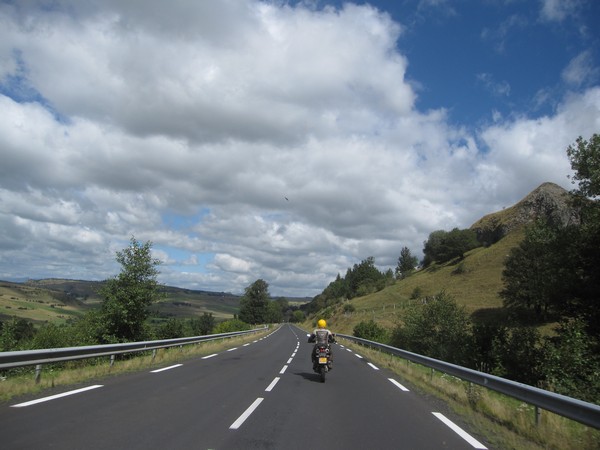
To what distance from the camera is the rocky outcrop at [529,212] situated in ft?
283

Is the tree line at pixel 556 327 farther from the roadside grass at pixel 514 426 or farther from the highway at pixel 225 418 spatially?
the highway at pixel 225 418

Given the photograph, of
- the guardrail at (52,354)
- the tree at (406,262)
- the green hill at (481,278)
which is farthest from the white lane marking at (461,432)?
the tree at (406,262)

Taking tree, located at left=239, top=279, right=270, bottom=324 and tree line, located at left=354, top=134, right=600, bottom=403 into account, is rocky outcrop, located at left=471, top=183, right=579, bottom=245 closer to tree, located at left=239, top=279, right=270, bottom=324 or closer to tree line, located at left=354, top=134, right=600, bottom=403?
tree, located at left=239, top=279, right=270, bottom=324

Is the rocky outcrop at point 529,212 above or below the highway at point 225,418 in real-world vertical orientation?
above

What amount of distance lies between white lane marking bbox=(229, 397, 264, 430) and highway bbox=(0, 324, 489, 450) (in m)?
0.02

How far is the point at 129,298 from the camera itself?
23.4 m

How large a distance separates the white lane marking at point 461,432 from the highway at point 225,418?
20 millimetres

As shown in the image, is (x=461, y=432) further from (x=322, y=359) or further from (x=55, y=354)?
(x=55, y=354)

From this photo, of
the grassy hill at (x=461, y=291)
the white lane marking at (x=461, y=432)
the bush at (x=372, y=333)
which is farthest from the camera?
the grassy hill at (x=461, y=291)

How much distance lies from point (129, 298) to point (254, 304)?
79490 millimetres

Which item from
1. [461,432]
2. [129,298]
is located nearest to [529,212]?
[129,298]

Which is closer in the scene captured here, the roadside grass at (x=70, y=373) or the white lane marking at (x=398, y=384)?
the roadside grass at (x=70, y=373)

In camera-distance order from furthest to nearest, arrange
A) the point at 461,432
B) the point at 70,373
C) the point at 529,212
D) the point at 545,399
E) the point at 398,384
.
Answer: the point at 529,212 < the point at 398,384 < the point at 70,373 < the point at 461,432 < the point at 545,399

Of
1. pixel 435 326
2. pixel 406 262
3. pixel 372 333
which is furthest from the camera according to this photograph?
pixel 406 262
